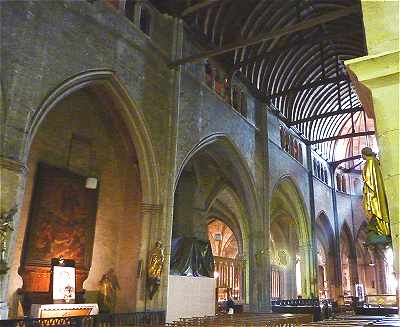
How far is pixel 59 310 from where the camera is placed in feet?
33.0

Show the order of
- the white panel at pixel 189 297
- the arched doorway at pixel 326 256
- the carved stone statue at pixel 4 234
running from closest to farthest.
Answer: the carved stone statue at pixel 4 234 → the white panel at pixel 189 297 → the arched doorway at pixel 326 256

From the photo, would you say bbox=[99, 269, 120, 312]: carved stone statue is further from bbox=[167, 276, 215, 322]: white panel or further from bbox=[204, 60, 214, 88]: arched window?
bbox=[204, 60, 214, 88]: arched window

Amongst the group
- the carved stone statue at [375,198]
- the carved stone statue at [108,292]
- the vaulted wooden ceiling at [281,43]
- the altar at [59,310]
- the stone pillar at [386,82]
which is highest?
the vaulted wooden ceiling at [281,43]

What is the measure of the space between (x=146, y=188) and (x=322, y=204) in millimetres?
16558

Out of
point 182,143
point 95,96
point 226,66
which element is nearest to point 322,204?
point 226,66

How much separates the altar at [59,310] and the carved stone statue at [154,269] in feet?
4.72

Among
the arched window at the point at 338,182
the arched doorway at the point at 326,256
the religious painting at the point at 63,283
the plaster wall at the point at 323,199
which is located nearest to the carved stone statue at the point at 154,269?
the religious painting at the point at 63,283

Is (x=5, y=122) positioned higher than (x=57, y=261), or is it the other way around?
(x=5, y=122)

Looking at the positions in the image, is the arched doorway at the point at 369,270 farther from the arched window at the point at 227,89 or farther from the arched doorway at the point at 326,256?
the arched window at the point at 227,89

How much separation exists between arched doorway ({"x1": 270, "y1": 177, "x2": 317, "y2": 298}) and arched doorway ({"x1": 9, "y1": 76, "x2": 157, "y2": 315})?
8.95 m

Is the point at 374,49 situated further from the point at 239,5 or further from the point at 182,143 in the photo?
the point at 239,5

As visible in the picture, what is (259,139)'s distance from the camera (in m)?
18.7

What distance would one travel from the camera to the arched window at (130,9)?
12.4 meters

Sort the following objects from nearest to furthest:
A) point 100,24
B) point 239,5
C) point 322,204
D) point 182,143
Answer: point 100,24
point 182,143
point 239,5
point 322,204
